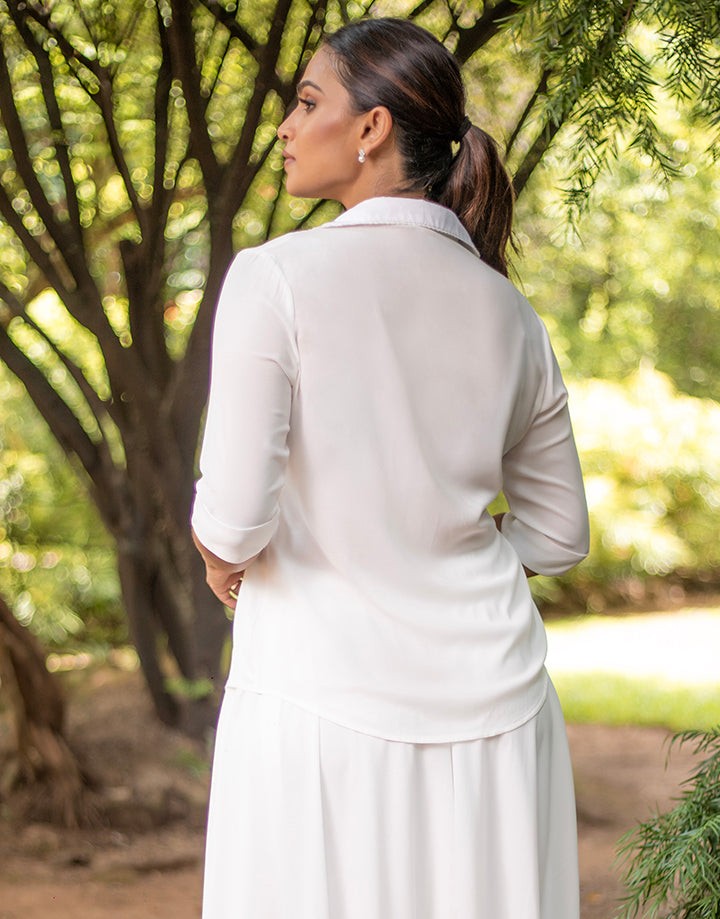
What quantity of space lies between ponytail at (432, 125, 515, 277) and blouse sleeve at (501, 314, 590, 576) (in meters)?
0.13

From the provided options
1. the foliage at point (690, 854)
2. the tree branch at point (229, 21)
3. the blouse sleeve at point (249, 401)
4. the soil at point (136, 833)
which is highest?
the tree branch at point (229, 21)

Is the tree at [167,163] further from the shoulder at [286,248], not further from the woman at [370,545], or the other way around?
the shoulder at [286,248]

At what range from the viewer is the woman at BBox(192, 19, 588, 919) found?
A: 39.7 inches

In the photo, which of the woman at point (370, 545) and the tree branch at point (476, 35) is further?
Result: the tree branch at point (476, 35)

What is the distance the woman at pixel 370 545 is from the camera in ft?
3.31

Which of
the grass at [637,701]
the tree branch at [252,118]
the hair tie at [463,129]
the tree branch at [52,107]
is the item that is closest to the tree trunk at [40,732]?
the tree branch at [52,107]

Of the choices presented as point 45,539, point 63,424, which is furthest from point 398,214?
point 45,539

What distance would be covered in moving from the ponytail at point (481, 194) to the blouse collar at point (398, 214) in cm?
11

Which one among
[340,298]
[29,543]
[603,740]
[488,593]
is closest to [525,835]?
[488,593]

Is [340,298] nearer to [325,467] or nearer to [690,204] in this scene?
[325,467]

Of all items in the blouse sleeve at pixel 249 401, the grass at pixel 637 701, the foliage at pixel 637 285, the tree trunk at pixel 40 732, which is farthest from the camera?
the foliage at pixel 637 285

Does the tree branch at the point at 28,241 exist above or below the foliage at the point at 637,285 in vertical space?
below

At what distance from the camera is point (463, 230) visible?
3.76 feet

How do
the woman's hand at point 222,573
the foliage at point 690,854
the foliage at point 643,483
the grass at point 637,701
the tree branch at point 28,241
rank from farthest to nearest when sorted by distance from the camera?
1. the foliage at point 643,483
2. the grass at point 637,701
3. the tree branch at point 28,241
4. the foliage at point 690,854
5. the woman's hand at point 222,573
